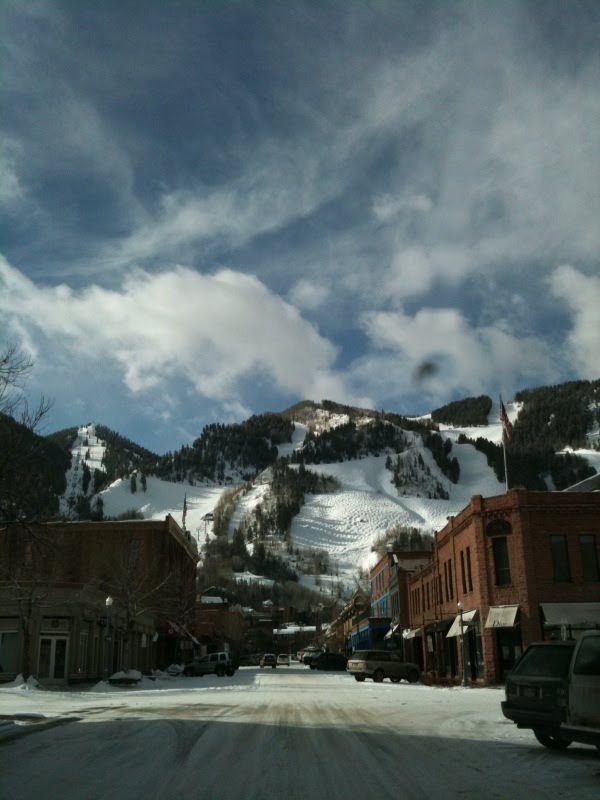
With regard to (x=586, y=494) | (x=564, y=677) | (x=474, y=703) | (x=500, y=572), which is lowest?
(x=474, y=703)

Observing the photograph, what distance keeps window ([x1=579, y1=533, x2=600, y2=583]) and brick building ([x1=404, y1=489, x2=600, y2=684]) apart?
0.16ft

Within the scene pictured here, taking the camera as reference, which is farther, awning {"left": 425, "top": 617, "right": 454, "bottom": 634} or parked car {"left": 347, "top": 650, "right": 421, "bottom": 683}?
awning {"left": 425, "top": 617, "right": 454, "bottom": 634}

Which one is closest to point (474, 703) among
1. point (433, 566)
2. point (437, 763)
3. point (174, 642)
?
point (437, 763)

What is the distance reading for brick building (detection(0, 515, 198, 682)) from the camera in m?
37.0

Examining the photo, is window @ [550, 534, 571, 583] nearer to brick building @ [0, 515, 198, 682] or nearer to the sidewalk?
brick building @ [0, 515, 198, 682]

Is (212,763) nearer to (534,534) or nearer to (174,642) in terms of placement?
(534,534)

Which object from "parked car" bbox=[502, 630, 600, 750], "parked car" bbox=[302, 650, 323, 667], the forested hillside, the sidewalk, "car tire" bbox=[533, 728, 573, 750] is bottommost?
"parked car" bbox=[302, 650, 323, 667]

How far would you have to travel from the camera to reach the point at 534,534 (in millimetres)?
36062

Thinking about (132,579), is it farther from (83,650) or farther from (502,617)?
(502,617)

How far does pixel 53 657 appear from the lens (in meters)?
38.2

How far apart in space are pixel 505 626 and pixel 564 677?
25228 mm

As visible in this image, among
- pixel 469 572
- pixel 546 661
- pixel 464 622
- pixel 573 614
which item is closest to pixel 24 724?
pixel 546 661

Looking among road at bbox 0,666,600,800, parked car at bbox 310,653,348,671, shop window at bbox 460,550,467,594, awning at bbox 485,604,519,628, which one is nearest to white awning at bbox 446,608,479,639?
shop window at bbox 460,550,467,594

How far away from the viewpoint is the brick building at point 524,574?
34.6 m
